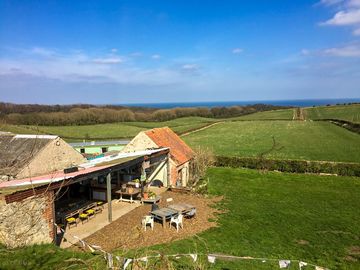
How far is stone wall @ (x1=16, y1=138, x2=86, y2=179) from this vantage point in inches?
588

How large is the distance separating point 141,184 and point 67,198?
462 cm

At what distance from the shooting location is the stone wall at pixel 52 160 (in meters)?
14.9

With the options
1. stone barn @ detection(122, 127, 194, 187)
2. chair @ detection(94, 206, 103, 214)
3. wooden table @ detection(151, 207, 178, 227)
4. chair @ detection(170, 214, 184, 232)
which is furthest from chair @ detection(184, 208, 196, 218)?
stone barn @ detection(122, 127, 194, 187)

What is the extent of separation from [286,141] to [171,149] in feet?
91.8

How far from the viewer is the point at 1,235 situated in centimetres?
996

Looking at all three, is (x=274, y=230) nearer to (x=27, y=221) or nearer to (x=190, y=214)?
(x=190, y=214)

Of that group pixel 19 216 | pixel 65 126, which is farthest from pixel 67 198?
pixel 65 126

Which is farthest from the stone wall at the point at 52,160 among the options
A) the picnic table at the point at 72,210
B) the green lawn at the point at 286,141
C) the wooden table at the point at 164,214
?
the green lawn at the point at 286,141

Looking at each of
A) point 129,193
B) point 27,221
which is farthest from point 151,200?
point 27,221

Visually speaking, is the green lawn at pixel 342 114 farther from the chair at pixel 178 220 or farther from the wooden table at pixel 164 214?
the chair at pixel 178 220

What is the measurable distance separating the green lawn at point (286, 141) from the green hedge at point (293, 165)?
438 centimetres

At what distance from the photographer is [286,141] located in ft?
148

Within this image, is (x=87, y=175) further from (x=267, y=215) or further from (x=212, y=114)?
(x=212, y=114)

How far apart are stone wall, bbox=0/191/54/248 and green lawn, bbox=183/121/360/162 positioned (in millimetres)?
27945
